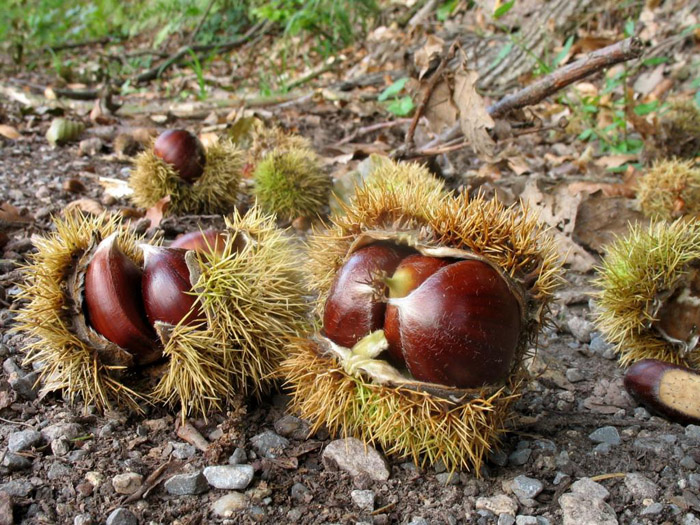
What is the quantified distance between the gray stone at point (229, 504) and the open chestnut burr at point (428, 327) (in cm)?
29

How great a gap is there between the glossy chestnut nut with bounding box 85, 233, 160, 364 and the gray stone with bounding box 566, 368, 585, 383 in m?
1.41

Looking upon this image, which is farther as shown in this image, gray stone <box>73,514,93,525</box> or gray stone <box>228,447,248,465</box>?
gray stone <box>228,447,248,465</box>

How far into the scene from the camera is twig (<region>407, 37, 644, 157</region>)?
2410 millimetres

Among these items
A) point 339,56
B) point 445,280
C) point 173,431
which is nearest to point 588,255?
point 445,280

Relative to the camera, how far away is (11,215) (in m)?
2.85

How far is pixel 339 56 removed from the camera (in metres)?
6.79

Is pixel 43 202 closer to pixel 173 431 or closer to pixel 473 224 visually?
pixel 173 431

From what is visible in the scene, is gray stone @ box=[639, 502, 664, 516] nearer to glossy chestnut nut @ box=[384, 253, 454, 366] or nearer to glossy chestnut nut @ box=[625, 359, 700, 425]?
glossy chestnut nut @ box=[625, 359, 700, 425]

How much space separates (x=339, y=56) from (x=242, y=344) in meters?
5.69

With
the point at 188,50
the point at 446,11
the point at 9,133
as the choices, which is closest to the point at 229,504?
the point at 9,133

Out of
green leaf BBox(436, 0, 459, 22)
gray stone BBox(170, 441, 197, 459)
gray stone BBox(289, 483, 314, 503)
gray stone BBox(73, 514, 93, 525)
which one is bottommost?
gray stone BBox(289, 483, 314, 503)

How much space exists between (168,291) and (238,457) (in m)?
0.50

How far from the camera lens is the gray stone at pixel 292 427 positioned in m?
1.78

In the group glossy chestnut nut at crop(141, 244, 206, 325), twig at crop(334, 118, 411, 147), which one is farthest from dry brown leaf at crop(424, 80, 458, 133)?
glossy chestnut nut at crop(141, 244, 206, 325)
